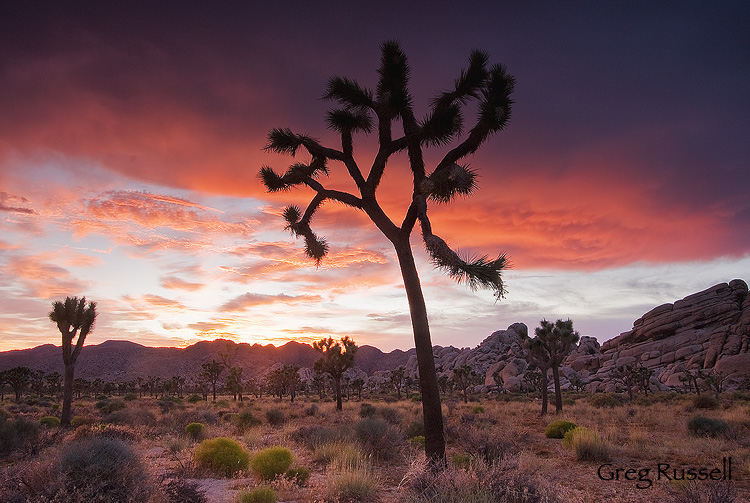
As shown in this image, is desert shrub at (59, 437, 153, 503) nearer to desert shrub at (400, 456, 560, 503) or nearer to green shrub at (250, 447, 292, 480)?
green shrub at (250, 447, 292, 480)

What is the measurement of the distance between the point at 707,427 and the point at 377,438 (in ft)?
42.7

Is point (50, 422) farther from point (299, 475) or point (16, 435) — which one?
point (299, 475)

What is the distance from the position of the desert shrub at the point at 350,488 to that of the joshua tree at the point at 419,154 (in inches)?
55.1

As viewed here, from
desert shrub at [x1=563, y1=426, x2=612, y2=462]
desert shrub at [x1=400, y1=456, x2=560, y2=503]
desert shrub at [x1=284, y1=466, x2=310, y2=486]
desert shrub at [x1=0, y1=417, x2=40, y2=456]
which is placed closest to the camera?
desert shrub at [x1=400, y1=456, x2=560, y2=503]

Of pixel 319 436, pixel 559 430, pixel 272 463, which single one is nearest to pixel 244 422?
pixel 319 436

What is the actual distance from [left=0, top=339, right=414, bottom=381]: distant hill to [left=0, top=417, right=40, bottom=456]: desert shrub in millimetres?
88801

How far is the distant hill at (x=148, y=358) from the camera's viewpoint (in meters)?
111

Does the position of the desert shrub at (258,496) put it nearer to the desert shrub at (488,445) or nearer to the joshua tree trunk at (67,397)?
the desert shrub at (488,445)

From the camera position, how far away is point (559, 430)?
17.1 m

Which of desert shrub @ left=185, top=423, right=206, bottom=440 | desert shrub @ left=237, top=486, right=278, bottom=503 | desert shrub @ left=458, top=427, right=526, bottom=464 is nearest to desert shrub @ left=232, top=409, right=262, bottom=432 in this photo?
desert shrub @ left=185, top=423, right=206, bottom=440

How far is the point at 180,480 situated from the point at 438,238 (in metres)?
6.46

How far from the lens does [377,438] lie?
13242 millimetres

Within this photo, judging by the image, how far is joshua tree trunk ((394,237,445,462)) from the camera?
8.56 metres

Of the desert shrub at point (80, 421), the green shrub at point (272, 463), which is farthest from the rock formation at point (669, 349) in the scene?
the green shrub at point (272, 463)
